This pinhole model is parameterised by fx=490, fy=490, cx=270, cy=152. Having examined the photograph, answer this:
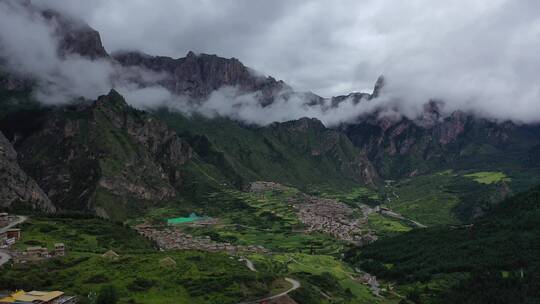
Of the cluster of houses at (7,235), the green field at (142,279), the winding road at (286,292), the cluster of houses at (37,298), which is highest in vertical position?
the cluster of houses at (7,235)

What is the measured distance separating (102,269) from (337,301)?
65669 mm

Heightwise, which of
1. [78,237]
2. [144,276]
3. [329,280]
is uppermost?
[78,237]

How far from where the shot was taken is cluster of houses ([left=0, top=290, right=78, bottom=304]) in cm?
9669

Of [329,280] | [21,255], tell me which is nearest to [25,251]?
[21,255]

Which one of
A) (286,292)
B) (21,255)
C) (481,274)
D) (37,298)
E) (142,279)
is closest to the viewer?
(37,298)

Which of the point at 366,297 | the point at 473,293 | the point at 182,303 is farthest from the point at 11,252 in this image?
the point at 473,293

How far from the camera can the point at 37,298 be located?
98.8 m

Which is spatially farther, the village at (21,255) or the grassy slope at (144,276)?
the grassy slope at (144,276)

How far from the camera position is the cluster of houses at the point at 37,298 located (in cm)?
9669

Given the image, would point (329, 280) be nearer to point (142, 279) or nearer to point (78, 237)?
point (142, 279)

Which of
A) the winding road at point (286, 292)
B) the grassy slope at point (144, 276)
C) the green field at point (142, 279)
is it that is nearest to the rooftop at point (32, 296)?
the green field at point (142, 279)

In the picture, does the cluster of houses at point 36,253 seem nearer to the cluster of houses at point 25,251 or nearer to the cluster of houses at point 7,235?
the cluster of houses at point 25,251

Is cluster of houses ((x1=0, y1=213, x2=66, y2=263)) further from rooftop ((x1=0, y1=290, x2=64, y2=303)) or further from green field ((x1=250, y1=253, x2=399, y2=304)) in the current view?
green field ((x1=250, y1=253, x2=399, y2=304))

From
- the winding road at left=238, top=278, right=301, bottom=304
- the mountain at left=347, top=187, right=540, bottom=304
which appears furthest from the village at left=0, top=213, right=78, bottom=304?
the mountain at left=347, top=187, right=540, bottom=304
